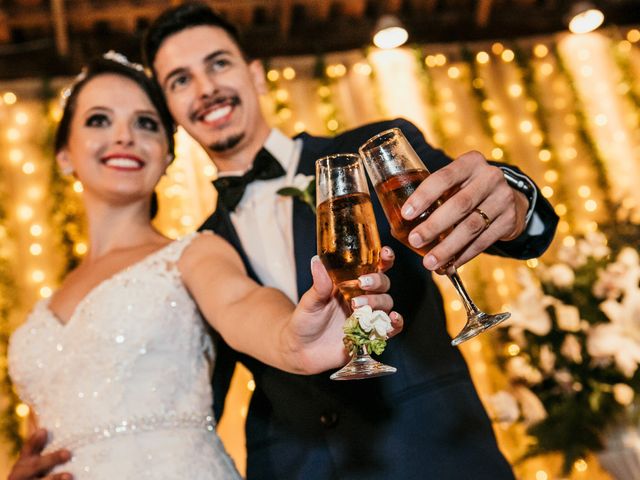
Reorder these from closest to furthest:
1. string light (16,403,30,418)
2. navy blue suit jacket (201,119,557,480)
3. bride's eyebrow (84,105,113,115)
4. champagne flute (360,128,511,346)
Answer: champagne flute (360,128,511,346) < navy blue suit jacket (201,119,557,480) < bride's eyebrow (84,105,113,115) < string light (16,403,30,418)

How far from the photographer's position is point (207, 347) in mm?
1759

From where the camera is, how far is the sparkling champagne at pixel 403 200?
1053mm

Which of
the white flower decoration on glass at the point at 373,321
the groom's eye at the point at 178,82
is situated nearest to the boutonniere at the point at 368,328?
the white flower decoration on glass at the point at 373,321

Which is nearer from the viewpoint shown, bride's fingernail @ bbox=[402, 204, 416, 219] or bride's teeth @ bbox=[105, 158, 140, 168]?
bride's fingernail @ bbox=[402, 204, 416, 219]

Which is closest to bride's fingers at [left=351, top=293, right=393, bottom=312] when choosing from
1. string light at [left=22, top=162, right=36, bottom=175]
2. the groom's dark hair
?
the groom's dark hair

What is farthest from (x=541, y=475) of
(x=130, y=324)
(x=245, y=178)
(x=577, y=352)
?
(x=130, y=324)

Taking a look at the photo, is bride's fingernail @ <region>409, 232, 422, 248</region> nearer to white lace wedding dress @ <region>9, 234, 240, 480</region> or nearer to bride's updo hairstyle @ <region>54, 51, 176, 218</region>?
white lace wedding dress @ <region>9, 234, 240, 480</region>

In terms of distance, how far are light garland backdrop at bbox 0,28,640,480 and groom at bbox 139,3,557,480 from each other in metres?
2.31

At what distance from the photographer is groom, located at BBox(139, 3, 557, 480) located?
3.79 ft

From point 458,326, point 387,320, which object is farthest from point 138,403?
point 458,326

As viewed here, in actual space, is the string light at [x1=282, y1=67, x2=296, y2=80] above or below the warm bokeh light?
above

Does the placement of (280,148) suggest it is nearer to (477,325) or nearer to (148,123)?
(148,123)

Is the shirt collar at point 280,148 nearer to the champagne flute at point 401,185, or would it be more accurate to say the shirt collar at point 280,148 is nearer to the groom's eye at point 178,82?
the groom's eye at point 178,82

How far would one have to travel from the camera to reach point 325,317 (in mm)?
1006
